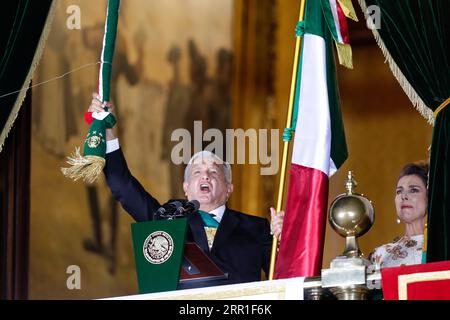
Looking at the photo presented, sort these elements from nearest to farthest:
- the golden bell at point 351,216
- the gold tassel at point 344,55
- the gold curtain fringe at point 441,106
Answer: the golden bell at point 351,216
the gold curtain fringe at point 441,106
the gold tassel at point 344,55

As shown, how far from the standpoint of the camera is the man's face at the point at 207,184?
16.7ft

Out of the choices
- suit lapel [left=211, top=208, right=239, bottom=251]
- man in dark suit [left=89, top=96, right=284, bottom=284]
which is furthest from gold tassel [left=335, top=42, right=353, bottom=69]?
suit lapel [left=211, top=208, right=239, bottom=251]

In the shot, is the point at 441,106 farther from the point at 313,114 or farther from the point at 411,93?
the point at 313,114

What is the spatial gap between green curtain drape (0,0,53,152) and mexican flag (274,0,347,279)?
1.16m

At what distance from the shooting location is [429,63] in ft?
14.6

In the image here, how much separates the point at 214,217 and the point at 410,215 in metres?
0.91

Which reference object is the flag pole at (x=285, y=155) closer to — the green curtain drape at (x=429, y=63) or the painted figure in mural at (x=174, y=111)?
the green curtain drape at (x=429, y=63)

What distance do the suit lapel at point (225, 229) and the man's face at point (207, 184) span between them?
0.14 meters

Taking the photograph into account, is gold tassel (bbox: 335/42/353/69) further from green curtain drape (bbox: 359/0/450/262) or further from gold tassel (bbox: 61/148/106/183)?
gold tassel (bbox: 61/148/106/183)

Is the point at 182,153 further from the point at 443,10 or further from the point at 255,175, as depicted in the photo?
the point at 443,10

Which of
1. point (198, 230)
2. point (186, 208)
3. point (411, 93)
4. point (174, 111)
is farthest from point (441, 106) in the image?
point (174, 111)

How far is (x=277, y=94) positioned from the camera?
289 inches

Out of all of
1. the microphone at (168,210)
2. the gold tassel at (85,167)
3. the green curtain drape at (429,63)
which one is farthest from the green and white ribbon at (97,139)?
the green curtain drape at (429,63)
